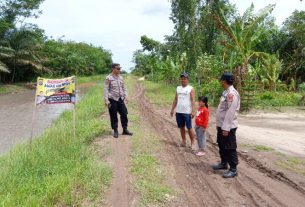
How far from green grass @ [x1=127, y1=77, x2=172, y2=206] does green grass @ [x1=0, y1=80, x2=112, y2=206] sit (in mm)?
556

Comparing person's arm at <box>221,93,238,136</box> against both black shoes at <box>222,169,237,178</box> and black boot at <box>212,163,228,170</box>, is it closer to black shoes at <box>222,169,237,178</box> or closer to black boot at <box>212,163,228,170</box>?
black shoes at <box>222,169,237,178</box>

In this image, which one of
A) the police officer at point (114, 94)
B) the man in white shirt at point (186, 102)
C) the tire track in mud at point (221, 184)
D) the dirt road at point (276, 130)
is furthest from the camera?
the dirt road at point (276, 130)

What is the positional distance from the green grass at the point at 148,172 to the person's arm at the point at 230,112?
1.34 metres

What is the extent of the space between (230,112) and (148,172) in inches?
69.1

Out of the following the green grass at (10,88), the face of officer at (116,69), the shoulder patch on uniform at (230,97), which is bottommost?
the green grass at (10,88)

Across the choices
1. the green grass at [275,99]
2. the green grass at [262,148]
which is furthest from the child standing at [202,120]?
the green grass at [275,99]

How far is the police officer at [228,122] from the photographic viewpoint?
6773 millimetres

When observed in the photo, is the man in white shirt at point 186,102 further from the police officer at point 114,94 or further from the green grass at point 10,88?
the green grass at point 10,88

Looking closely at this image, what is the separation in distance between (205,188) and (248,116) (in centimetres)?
979

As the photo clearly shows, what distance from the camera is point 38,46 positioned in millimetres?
39438

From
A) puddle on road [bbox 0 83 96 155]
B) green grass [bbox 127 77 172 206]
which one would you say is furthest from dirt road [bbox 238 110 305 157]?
puddle on road [bbox 0 83 96 155]

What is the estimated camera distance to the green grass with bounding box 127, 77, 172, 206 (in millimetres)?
5773

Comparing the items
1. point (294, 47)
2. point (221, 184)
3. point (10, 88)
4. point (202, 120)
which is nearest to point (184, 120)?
point (202, 120)

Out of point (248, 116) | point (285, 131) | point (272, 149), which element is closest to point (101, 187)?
point (272, 149)
